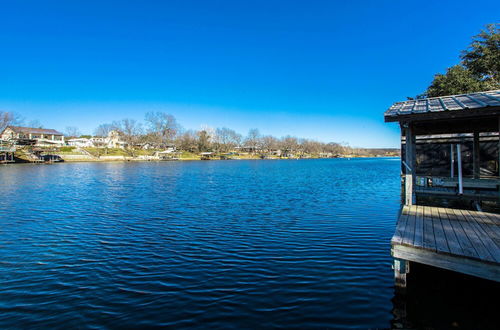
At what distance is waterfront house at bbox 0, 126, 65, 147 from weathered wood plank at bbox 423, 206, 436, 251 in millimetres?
106155

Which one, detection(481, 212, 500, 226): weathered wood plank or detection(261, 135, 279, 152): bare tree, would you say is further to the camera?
detection(261, 135, 279, 152): bare tree

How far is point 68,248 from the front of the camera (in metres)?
9.55

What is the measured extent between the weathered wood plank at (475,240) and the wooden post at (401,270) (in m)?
1.29

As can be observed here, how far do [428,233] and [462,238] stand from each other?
60 cm

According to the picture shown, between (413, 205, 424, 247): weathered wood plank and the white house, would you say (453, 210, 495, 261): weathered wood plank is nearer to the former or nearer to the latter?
(413, 205, 424, 247): weathered wood plank

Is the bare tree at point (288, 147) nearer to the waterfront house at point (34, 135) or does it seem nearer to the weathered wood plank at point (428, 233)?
the waterfront house at point (34, 135)

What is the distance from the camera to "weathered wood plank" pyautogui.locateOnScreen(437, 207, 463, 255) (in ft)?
16.3

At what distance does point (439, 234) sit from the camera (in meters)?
5.95

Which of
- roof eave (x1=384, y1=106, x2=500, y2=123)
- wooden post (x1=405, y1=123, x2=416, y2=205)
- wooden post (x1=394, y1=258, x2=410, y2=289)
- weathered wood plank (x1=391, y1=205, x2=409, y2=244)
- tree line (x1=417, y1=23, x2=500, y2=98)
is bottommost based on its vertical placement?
wooden post (x1=394, y1=258, x2=410, y2=289)

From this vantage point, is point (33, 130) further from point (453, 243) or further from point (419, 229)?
point (453, 243)

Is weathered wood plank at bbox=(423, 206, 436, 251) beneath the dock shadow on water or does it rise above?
above

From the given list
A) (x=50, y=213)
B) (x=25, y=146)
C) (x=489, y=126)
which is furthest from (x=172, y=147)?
(x=489, y=126)

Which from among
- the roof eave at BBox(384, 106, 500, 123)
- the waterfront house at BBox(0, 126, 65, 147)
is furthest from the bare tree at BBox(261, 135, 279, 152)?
the roof eave at BBox(384, 106, 500, 123)

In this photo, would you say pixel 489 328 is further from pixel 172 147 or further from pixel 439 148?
pixel 172 147
